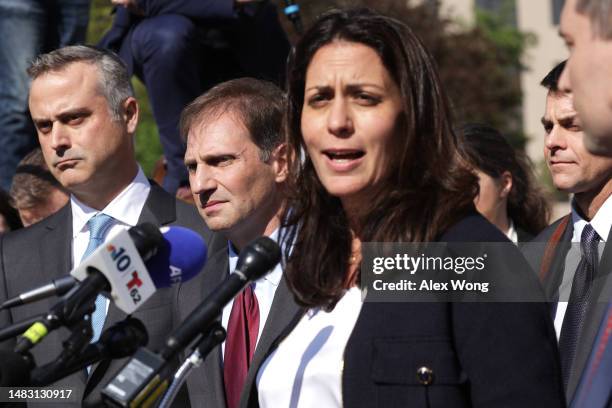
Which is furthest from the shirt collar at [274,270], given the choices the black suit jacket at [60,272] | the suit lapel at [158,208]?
the suit lapel at [158,208]

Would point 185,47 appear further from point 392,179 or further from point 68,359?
point 68,359

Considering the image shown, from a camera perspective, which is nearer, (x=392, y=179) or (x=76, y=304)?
(x=76, y=304)

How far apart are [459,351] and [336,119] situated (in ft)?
2.64

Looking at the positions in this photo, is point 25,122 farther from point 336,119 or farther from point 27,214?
point 336,119

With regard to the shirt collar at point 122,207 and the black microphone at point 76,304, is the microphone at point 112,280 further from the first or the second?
the shirt collar at point 122,207

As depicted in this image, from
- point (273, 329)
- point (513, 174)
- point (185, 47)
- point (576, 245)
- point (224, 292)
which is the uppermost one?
point (224, 292)

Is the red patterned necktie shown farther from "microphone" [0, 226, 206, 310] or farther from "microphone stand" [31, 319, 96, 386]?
"microphone stand" [31, 319, 96, 386]

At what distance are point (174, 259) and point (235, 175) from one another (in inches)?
63.4

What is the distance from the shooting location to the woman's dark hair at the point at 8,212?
252 inches

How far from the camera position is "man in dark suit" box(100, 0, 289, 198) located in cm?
635

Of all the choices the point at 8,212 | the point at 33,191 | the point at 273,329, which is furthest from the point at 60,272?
the point at 33,191

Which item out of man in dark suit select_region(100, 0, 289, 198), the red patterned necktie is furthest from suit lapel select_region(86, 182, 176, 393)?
man in dark suit select_region(100, 0, 289, 198)

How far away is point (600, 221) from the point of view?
4484mm

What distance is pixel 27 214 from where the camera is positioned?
257 inches
